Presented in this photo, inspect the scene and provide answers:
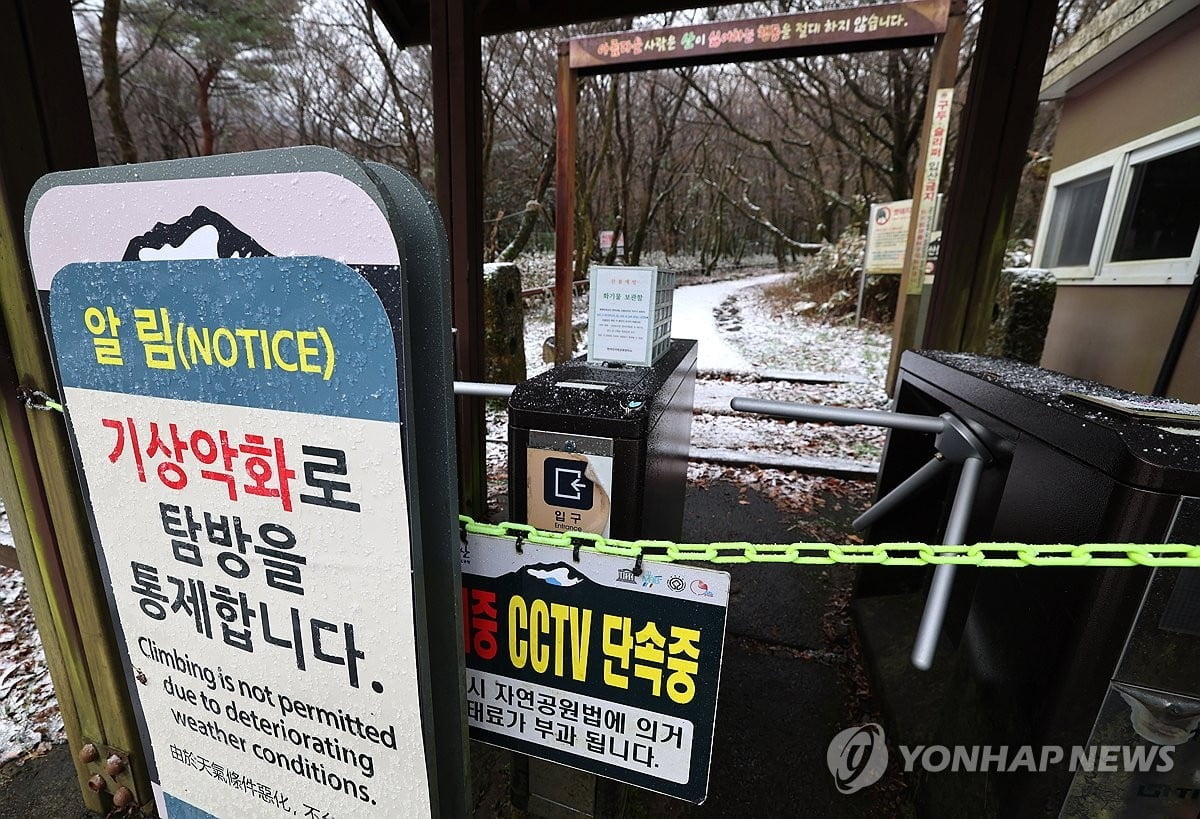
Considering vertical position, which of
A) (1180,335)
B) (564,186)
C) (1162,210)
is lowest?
(1180,335)

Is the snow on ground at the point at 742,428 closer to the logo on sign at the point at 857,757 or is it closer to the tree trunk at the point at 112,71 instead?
the logo on sign at the point at 857,757

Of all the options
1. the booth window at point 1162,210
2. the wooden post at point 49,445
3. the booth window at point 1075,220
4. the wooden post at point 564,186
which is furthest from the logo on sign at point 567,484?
the booth window at point 1075,220

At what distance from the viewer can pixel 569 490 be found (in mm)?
1309

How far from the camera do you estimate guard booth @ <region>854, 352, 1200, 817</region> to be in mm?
968

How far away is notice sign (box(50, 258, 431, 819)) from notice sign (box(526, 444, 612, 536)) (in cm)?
52

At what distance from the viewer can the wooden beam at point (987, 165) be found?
205cm

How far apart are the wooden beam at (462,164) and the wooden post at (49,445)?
1.46 m

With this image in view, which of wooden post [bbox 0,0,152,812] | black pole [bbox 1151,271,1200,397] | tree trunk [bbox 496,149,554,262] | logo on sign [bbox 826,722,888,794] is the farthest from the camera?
tree trunk [bbox 496,149,554,262]

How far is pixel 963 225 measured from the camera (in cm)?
228

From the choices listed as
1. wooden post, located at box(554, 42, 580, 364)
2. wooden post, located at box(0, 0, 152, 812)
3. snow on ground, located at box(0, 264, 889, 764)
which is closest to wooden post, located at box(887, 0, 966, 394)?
snow on ground, located at box(0, 264, 889, 764)

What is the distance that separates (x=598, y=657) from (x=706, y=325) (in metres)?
11.6

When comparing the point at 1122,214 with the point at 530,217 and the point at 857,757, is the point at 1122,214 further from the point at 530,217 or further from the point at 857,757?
the point at 530,217

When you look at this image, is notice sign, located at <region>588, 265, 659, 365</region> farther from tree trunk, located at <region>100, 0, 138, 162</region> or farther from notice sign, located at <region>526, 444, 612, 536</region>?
tree trunk, located at <region>100, 0, 138, 162</region>

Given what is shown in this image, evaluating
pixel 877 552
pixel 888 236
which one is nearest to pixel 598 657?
pixel 877 552
